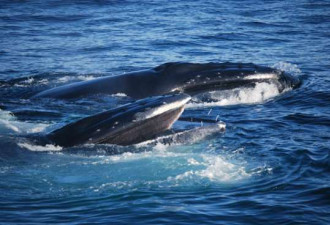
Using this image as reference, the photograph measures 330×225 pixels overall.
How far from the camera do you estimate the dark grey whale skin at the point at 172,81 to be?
15.0 meters

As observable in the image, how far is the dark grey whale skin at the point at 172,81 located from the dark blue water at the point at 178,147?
1.14ft

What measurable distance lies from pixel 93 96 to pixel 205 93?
2.66 metres

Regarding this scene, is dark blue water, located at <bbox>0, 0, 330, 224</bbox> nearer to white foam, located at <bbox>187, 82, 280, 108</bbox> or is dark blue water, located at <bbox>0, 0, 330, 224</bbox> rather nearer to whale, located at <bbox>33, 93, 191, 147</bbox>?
white foam, located at <bbox>187, 82, 280, 108</bbox>

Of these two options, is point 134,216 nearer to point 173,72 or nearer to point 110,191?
point 110,191

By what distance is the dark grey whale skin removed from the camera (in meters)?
15.0

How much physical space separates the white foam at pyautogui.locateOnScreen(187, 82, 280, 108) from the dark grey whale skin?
13 centimetres

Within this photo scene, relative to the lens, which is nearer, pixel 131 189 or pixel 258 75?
pixel 131 189

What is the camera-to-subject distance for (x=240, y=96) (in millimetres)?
15656

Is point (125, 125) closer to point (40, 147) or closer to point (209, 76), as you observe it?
point (40, 147)

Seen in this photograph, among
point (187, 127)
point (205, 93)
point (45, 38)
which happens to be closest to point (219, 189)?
point (187, 127)

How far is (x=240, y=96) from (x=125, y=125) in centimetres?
588

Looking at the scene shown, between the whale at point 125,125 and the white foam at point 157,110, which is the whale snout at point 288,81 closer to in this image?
the whale at point 125,125

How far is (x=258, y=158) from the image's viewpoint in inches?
437

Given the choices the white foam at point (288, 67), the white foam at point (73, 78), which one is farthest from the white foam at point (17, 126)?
the white foam at point (288, 67)
